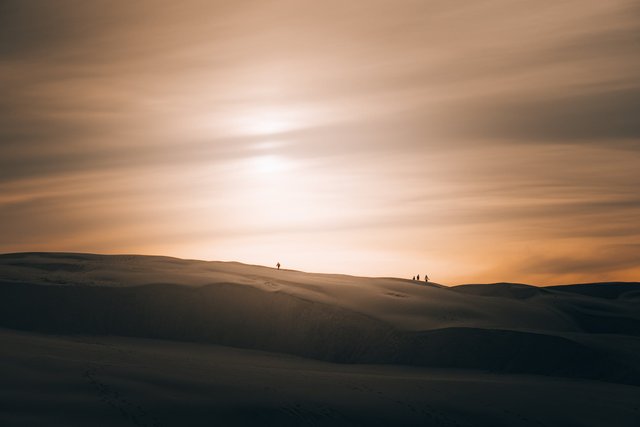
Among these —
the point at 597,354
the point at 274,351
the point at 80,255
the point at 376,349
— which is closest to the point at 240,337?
the point at 274,351

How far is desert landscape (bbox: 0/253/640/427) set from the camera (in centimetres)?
2730

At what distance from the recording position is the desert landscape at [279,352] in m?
27.3

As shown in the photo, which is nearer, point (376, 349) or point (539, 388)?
point (539, 388)

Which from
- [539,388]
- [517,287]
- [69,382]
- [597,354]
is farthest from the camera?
[517,287]

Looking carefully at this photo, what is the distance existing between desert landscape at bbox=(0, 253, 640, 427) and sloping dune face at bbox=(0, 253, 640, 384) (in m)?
0.10

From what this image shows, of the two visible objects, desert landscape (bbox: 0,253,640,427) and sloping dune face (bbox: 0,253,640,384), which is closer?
desert landscape (bbox: 0,253,640,427)

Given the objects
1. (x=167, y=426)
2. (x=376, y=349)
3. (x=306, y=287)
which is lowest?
(x=167, y=426)

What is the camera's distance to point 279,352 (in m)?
42.4

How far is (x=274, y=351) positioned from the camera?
140ft

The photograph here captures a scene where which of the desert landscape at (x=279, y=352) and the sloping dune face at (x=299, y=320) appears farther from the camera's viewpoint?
the sloping dune face at (x=299, y=320)

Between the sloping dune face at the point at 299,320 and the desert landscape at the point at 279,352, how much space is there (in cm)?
10

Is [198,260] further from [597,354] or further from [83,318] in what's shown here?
[597,354]

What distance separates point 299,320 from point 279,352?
2573 millimetres

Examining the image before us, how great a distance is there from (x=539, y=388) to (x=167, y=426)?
55.1 ft
